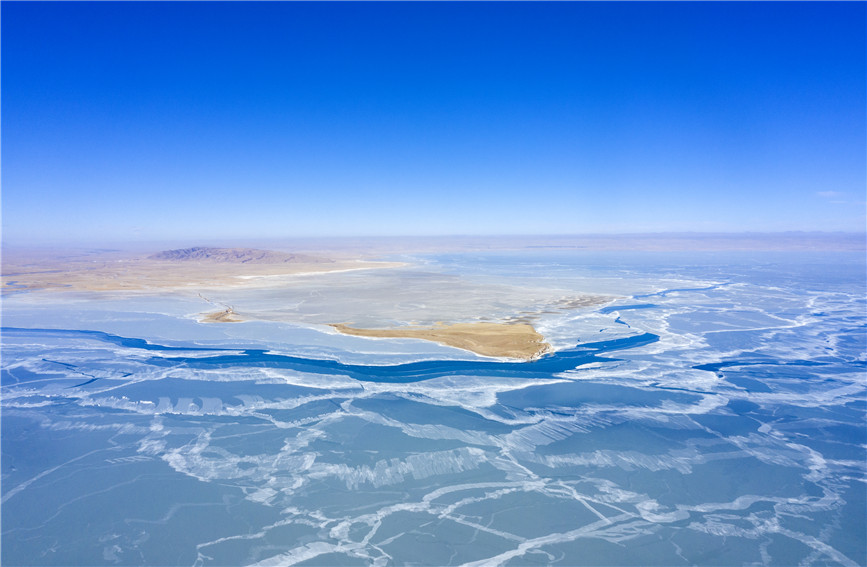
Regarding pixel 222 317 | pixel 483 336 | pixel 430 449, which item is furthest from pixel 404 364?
pixel 222 317

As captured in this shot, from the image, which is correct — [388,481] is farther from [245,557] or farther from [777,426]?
[777,426]

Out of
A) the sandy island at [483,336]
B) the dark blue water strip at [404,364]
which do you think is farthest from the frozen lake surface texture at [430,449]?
the sandy island at [483,336]

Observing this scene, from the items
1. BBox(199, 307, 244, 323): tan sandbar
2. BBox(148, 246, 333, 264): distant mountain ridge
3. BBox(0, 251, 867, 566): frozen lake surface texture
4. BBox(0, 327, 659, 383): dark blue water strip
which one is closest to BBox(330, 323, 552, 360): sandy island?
BBox(0, 251, 867, 566): frozen lake surface texture

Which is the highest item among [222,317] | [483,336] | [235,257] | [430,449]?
[235,257]

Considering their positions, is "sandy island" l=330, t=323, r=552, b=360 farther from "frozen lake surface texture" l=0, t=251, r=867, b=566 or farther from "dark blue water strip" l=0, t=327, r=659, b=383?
"dark blue water strip" l=0, t=327, r=659, b=383

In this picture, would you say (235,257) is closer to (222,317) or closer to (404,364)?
(222,317)

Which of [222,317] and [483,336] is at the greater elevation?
[222,317]
